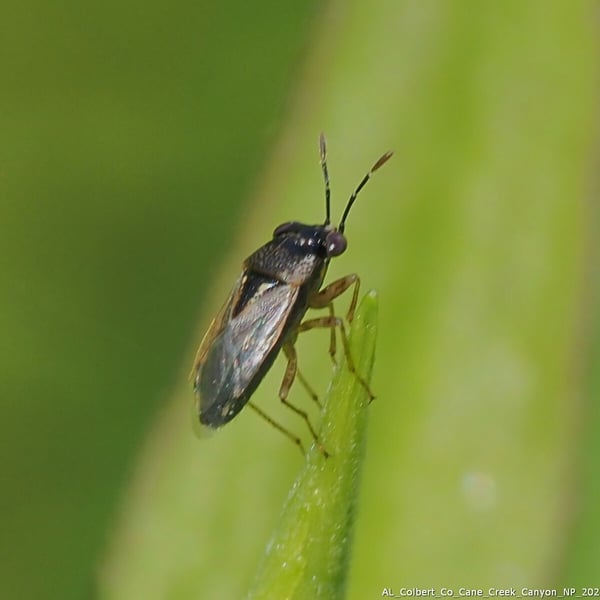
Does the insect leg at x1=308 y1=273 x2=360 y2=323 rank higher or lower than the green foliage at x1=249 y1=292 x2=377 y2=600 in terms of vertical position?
higher

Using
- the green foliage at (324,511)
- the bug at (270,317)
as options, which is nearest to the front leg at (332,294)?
the bug at (270,317)

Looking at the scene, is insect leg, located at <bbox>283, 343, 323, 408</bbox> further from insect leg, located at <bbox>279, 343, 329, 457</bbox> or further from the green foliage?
the green foliage

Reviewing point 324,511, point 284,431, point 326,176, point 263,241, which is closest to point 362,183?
point 326,176

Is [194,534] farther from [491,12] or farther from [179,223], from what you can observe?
[491,12]

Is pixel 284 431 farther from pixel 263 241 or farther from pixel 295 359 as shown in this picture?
pixel 263 241

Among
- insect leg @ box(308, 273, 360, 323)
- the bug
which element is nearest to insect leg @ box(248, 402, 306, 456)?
the bug
